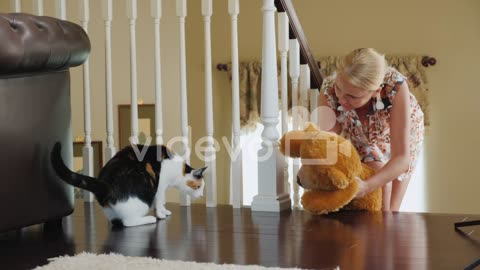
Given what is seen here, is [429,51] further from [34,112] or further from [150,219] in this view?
[34,112]

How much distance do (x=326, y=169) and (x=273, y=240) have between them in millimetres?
558

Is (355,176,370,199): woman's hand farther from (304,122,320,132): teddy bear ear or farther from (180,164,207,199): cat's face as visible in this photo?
(180,164,207,199): cat's face

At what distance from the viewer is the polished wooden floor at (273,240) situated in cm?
214

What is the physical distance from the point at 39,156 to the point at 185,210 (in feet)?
2.75

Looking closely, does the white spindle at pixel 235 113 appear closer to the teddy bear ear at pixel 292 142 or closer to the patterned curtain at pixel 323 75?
the teddy bear ear at pixel 292 142

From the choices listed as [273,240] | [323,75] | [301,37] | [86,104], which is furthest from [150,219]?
[323,75]

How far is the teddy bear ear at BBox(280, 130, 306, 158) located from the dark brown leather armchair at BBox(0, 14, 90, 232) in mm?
875

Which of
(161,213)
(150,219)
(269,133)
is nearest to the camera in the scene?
(150,219)

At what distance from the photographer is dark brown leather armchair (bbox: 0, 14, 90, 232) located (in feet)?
7.65

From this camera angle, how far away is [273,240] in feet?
8.04

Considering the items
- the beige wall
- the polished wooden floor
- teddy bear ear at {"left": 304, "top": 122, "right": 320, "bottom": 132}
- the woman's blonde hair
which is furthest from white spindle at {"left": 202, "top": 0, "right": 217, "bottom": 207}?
the beige wall

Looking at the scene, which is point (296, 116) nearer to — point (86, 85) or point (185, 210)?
point (185, 210)

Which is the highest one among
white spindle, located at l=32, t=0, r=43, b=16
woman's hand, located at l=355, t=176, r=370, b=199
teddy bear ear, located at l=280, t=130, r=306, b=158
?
white spindle, located at l=32, t=0, r=43, b=16

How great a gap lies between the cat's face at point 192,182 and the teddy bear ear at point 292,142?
364 mm
